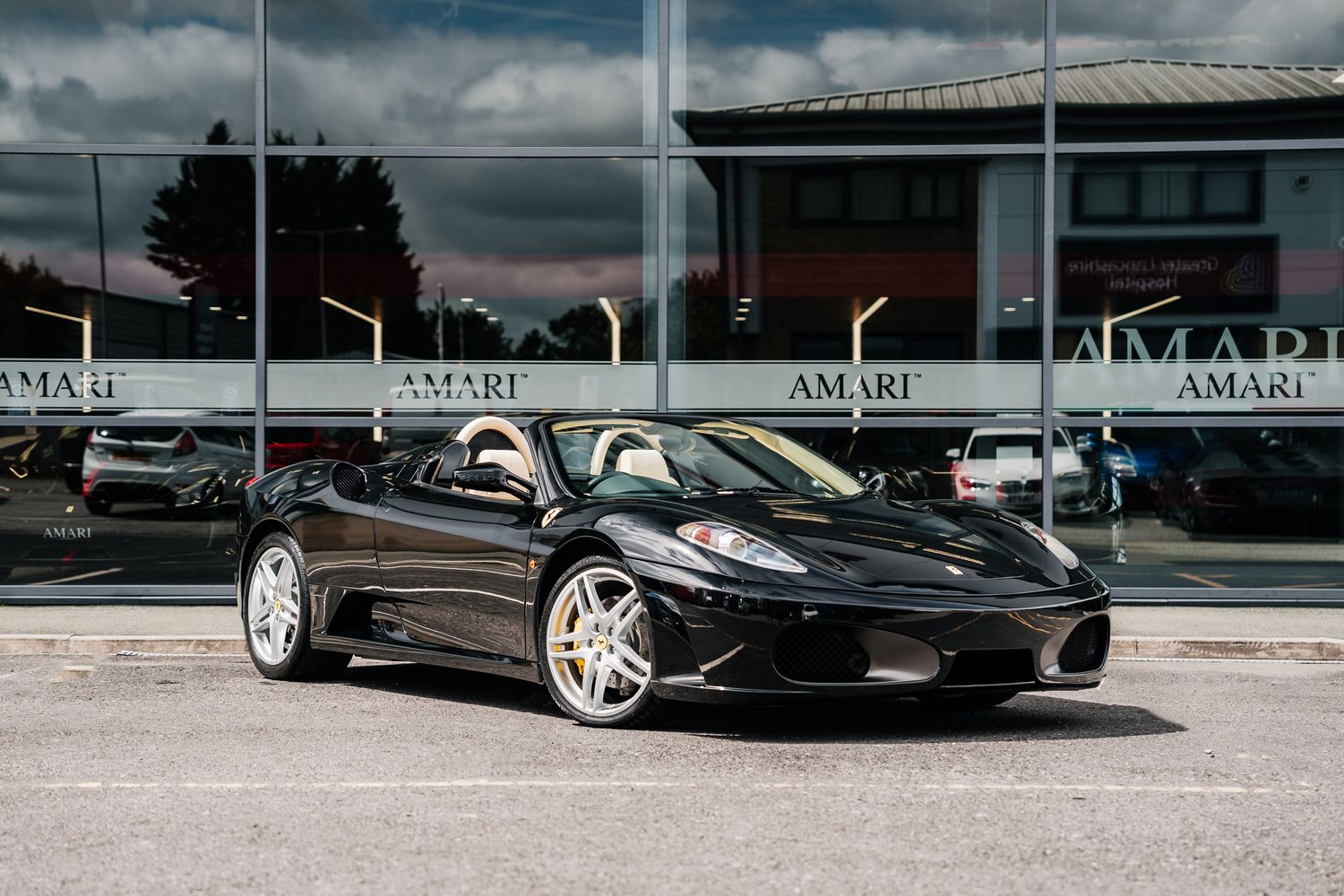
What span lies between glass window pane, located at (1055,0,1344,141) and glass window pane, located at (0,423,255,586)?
6629mm

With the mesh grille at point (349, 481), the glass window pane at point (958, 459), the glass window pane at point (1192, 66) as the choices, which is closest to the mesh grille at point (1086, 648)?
the mesh grille at point (349, 481)

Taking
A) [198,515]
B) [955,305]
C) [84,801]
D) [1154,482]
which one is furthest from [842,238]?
[84,801]

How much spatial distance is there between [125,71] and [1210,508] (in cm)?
849

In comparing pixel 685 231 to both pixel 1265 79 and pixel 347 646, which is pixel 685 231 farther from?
pixel 347 646

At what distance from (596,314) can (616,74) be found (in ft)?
5.91

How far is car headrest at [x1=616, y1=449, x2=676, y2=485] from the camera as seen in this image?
22.0 feet

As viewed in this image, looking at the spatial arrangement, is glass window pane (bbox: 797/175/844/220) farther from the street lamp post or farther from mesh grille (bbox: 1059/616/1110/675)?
mesh grille (bbox: 1059/616/1110/675)

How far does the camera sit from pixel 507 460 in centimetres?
691

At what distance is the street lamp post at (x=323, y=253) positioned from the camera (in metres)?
11.6

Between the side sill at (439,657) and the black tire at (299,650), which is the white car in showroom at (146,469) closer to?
the black tire at (299,650)

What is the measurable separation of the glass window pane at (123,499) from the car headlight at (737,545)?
6.50 metres

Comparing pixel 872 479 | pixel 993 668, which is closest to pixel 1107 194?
pixel 872 479

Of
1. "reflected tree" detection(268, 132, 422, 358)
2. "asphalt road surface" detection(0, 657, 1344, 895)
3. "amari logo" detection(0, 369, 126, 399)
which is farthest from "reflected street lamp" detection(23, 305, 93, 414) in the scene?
"asphalt road surface" detection(0, 657, 1344, 895)

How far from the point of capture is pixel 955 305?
11.7m
